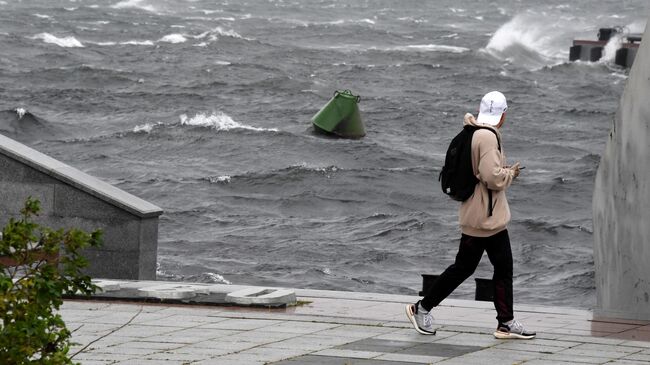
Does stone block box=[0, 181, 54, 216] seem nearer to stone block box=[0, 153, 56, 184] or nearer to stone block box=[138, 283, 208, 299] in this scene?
stone block box=[0, 153, 56, 184]

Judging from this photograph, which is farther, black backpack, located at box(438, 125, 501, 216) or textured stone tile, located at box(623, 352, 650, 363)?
black backpack, located at box(438, 125, 501, 216)

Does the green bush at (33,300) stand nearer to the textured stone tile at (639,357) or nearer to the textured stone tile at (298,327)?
the textured stone tile at (298,327)

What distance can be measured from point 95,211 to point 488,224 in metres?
4.56

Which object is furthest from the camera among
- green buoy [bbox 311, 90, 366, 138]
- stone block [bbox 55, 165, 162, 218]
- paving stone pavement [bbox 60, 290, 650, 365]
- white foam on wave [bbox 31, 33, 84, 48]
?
white foam on wave [bbox 31, 33, 84, 48]

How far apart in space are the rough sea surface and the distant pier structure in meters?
6.04

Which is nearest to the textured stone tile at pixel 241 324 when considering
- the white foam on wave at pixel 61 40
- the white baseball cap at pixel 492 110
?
the white baseball cap at pixel 492 110

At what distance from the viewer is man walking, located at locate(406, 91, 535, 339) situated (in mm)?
8602

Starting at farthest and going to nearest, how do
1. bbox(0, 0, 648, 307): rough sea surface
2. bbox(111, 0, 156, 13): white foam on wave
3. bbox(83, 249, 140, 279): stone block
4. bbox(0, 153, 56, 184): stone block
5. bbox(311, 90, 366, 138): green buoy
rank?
bbox(111, 0, 156, 13): white foam on wave → bbox(311, 90, 366, 138): green buoy → bbox(0, 0, 648, 307): rough sea surface → bbox(0, 153, 56, 184): stone block → bbox(83, 249, 140, 279): stone block

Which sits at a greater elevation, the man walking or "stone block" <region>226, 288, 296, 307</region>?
the man walking

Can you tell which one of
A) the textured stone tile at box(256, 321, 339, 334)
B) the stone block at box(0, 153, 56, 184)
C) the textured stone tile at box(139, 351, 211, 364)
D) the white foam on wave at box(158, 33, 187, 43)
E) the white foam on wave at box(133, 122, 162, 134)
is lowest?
the white foam on wave at box(133, 122, 162, 134)

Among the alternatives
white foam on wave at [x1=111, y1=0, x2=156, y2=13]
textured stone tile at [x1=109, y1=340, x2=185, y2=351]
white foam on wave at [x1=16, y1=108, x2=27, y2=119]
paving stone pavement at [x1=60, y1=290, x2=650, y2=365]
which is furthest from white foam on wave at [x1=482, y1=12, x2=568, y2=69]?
textured stone tile at [x1=109, y1=340, x2=185, y2=351]

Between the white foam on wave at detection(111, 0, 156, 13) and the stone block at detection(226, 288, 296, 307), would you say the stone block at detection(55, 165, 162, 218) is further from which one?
the white foam on wave at detection(111, 0, 156, 13)

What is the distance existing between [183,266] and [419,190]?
10954mm

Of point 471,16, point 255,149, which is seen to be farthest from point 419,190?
point 471,16
